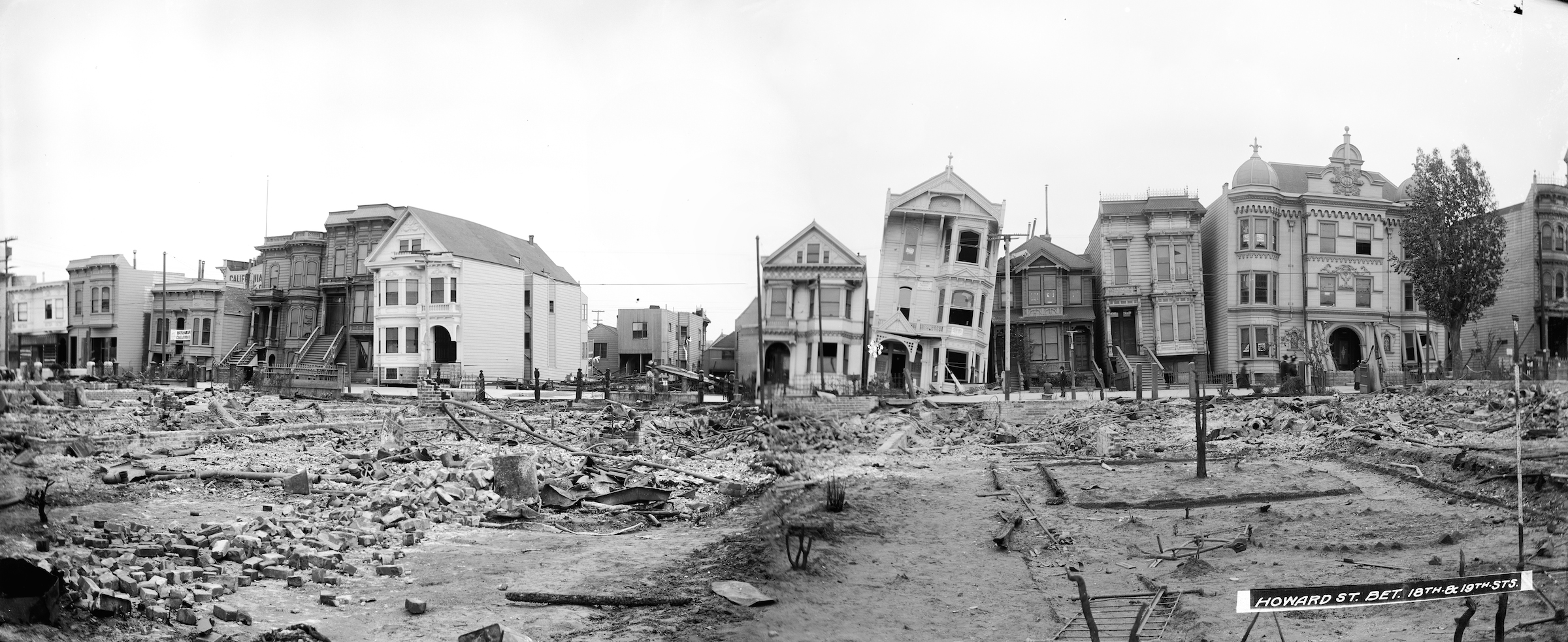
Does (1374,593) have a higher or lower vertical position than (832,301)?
lower

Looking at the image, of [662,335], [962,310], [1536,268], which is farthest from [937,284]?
[1536,268]

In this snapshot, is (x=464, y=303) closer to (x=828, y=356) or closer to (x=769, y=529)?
(x=769, y=529)

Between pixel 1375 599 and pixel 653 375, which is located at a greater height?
pixel 653 375

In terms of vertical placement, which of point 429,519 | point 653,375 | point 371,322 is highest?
point 371,322

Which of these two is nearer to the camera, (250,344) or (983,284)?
(983,284)

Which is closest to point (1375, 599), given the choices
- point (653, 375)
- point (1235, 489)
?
point (1235, 489)

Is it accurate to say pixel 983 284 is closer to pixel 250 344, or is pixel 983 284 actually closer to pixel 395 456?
pixel 250 344

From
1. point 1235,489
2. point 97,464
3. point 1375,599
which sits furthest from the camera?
point 97,464
